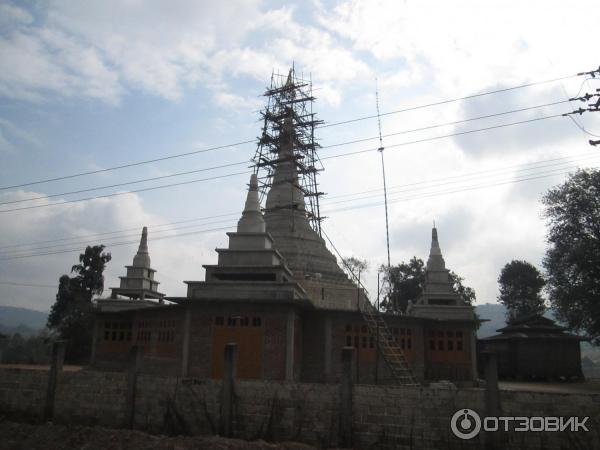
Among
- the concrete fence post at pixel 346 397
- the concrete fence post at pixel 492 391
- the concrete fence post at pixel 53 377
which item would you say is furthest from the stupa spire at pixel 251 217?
the concrete fence post at pixel 492 391

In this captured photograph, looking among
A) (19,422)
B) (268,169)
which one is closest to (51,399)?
(19,422)

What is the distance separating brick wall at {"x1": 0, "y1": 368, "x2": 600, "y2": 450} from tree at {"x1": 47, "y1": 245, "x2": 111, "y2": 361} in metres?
32.0

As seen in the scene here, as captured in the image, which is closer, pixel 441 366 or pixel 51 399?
pixel 51 399

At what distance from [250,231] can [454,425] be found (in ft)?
56.2

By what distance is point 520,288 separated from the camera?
228ft

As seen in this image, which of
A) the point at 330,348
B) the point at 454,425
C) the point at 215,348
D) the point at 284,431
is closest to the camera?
the point at 454,425

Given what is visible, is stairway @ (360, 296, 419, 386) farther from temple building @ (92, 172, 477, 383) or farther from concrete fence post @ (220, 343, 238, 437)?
concrete fence post @ (220, 343, 238, 437)

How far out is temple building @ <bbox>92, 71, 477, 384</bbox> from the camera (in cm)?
2434

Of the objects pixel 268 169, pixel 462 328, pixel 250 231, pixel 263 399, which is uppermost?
pixel 268 169

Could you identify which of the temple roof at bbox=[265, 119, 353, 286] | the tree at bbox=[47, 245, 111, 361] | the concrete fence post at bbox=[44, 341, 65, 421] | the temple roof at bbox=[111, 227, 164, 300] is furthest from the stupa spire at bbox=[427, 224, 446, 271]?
the tree at bbox=[47, 245, 111, 361]

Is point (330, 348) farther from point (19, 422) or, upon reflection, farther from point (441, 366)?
point (19, 422)

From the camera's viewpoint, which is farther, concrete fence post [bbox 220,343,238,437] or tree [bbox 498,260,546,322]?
tree [bbox 498,260,546,322]

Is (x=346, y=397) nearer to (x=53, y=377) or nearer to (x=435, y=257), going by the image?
(x=53, y=377)

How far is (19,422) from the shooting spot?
17.5m
